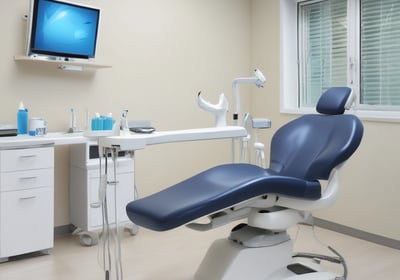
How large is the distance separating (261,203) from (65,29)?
1990mm

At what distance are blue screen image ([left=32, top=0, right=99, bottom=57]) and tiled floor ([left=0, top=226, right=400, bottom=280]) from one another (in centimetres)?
146

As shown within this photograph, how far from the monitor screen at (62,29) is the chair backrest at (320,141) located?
1.62 m

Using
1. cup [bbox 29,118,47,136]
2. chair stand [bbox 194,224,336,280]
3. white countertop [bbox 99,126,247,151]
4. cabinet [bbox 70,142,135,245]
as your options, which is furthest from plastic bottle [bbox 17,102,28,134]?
chair stand [bbox 194,224,336,280]

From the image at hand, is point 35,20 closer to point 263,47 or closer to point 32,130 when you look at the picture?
point 32,130

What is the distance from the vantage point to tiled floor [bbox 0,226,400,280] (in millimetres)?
2721

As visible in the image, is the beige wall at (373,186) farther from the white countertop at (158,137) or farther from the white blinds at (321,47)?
the white countertop at (158,137)

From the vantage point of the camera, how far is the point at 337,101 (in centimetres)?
259

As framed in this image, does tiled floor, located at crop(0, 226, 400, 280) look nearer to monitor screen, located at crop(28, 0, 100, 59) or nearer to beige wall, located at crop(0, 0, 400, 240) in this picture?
beige wall, located at crop(0, 0, 400, 240)

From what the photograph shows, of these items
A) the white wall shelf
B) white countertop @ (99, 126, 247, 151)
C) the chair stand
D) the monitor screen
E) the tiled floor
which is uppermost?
the monitor screen

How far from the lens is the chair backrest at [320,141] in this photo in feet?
7.73

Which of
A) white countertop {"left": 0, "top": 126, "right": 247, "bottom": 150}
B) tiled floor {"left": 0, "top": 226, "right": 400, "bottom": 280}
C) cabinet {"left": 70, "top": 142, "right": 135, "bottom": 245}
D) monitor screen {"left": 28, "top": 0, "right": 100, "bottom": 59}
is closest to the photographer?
white countertop {"left": 0, "top": 126, "right": 247, "bottom": 150}

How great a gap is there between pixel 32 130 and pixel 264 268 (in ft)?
6.11

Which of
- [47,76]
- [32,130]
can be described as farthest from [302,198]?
[47,76]

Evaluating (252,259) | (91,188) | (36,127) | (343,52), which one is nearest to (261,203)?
(252,259)
